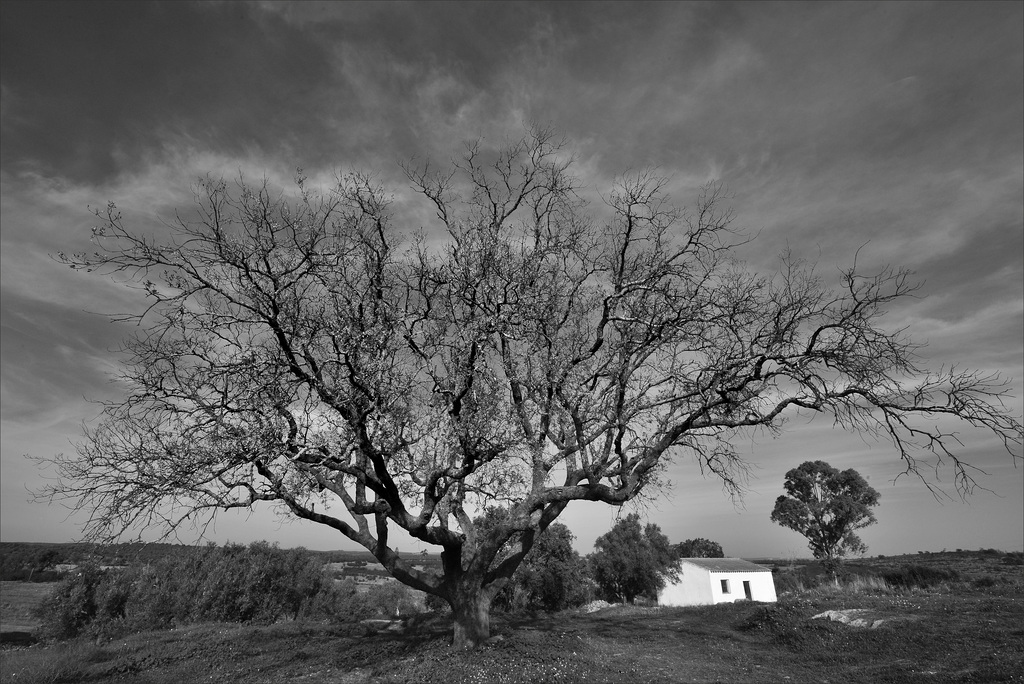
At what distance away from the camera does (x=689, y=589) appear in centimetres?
4116

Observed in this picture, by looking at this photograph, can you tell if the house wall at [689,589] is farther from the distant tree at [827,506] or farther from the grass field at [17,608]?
the grass field at [17,608]

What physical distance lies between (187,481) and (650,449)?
29.0 feet

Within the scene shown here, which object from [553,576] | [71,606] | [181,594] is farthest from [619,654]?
[71,606]

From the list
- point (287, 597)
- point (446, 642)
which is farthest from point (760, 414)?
point (287, 597)

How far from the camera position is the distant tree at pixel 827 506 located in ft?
178

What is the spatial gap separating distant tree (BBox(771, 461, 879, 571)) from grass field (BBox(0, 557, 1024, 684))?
160 feet

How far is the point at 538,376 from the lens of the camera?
1050 centimetres

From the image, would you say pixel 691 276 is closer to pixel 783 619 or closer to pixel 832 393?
pixel 832 393

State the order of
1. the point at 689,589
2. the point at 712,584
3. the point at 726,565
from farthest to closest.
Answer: the point at 726,565, the point at 689,589, the point at 712,584

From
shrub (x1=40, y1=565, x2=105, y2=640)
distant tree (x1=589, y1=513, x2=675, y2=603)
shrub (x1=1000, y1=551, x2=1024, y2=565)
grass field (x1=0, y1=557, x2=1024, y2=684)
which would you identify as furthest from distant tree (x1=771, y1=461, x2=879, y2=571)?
shrub (x1=40, y1=565, x2=105, y2=640)

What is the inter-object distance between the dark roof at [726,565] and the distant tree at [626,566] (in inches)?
243

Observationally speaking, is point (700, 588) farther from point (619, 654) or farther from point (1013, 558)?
point (619, 654)

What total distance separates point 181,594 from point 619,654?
62.4 feet

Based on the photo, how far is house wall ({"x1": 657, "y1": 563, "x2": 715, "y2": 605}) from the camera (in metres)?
40.2
